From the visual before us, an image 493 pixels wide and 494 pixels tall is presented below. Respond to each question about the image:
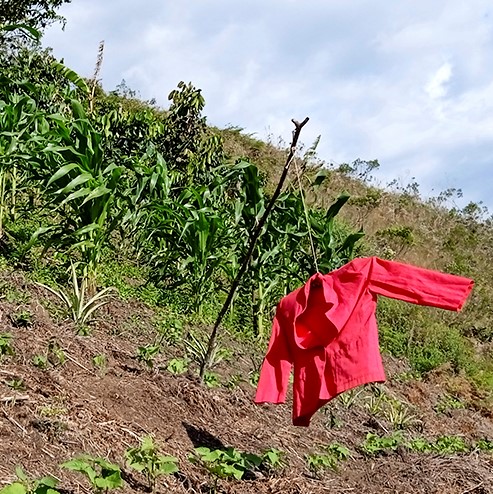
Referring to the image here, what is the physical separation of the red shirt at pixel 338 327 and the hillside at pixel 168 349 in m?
0.17

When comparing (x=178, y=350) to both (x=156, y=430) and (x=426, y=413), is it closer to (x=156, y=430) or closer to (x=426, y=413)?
(x=156, y=430)

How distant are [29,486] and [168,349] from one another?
236 centimetres

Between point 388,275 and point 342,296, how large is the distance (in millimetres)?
199

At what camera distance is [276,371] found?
2.64 meters

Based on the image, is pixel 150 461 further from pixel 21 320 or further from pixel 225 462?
pixel 21 320

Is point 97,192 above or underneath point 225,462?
above

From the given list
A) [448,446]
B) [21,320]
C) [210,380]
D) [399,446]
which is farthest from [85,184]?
[448,446]

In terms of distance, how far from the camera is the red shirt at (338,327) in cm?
245

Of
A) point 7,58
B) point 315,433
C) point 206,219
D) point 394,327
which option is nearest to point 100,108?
point 7,58

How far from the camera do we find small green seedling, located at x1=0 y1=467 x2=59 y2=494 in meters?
1.49

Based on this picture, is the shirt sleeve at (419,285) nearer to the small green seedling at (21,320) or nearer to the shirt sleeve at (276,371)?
the shirt sleeve at (276,371)

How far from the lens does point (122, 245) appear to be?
6332 mm

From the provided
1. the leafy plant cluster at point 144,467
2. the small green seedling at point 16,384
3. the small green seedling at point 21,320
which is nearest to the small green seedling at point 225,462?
the leafy plant cluster at point 144,467

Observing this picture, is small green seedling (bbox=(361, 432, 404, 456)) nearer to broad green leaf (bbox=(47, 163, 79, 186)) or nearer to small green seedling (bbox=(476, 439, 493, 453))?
small green seedling (bbox=(476, 439, 493, 453))
